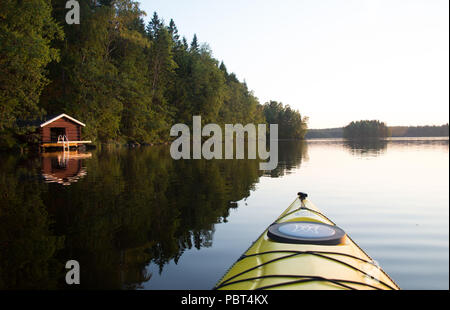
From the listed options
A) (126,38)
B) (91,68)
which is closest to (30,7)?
(91,68)

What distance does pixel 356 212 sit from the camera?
793cm

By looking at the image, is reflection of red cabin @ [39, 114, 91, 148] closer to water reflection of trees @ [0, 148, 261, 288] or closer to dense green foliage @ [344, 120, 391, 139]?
water reflection of trees @ [0, 148, 261, 288]

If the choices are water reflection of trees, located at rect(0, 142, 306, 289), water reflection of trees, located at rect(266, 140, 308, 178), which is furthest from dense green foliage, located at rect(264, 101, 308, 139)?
water reflection of trees, located at rect(0, 142, 306, 289)

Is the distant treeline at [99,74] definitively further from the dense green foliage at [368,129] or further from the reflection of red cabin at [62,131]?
the dense green foliage at [368,129]

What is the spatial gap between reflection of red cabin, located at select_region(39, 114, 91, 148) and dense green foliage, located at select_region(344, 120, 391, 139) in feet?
377

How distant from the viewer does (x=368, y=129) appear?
4877 inches

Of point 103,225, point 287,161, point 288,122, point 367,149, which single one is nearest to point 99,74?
point 287,161

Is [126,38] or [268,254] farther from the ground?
[126,38]

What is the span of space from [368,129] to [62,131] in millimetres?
116014

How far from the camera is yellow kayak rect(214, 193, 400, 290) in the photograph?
3.02 metres

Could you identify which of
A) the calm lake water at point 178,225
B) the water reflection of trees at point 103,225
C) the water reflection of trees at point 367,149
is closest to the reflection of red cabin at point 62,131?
the calm lake water at point 178,225
